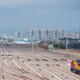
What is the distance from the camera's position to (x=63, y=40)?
11556 centimetres

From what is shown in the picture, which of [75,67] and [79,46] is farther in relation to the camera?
[79,46]

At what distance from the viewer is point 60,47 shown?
99.4 meters

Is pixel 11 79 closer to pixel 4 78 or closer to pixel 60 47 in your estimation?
pixel 4 78

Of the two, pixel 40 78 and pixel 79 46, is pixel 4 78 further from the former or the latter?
pixel 79 46

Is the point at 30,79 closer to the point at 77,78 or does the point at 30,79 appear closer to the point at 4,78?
the point at 4,78

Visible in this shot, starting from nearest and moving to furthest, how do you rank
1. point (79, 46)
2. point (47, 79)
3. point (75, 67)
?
point (47, 79) → point (75, 67) → point (79, 46)

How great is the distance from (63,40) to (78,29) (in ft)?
53.2

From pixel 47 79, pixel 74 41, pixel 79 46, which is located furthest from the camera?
pixel 74 41

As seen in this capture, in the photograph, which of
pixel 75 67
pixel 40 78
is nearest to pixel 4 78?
pixel 40 78

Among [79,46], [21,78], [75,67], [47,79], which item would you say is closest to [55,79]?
[47,79]

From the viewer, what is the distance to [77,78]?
23875mm

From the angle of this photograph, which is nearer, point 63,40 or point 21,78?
point 21,78

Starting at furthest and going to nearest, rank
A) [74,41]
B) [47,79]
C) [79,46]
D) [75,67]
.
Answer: [74,41] < [79,46] < [75,67] < [47,79]

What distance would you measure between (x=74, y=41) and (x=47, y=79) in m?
89.3
